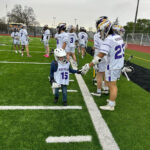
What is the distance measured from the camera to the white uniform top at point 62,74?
12.1 ft

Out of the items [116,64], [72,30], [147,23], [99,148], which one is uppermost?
[147,23]

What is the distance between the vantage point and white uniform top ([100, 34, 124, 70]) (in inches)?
125

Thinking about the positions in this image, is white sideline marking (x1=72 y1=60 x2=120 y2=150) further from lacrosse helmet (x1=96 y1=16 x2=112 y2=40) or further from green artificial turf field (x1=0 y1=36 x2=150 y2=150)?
lacrosse helmet (x1=96 y1=16 x2=112 y2=40)

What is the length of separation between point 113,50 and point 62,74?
52.7 inches

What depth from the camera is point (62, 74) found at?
147 inches

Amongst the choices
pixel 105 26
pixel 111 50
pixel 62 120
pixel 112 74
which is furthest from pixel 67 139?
pixel 105 26

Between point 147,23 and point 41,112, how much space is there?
2632 inches

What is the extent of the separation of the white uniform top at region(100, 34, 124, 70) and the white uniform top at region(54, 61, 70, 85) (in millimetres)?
1014

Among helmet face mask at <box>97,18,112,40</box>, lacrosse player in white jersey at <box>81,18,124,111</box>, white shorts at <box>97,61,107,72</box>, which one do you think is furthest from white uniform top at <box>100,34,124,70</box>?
white shorts at <box>97,61,107,72</box>

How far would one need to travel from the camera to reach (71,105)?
3.92m

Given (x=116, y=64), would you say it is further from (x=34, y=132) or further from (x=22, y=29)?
(x=22, y=29)

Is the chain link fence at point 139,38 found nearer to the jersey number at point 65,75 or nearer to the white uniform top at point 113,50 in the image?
the white uniform top at point 113,50

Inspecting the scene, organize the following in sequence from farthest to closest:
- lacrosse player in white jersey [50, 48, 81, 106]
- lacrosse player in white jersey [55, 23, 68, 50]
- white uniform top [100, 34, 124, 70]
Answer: lacrosse player in white jersey [55, 23, 68, 50], lacrosse player in white jersey [50, 48, 81, 106], white uniform top [100, 34, 124, 70]

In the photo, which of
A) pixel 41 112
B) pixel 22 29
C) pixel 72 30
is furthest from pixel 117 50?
pixel 22 29
